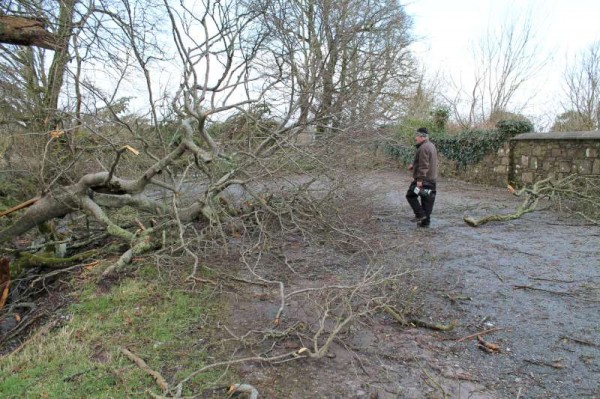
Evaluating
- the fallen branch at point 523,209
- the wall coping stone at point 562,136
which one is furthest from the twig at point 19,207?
the wall coping stone at point 562,136

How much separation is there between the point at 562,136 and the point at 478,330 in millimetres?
7847

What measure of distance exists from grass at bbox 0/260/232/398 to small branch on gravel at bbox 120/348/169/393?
0.03 meters

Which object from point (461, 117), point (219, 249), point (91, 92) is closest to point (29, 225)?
point (91, 92)

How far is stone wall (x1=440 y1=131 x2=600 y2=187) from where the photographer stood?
29.8ft

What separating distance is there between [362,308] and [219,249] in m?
2.52

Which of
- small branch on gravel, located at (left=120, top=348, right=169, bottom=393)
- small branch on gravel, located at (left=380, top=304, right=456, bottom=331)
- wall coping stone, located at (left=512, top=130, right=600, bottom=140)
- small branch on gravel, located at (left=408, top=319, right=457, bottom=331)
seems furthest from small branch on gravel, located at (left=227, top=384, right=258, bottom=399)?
wall coping stone, located at (left=512, top=130, right=600, bottom=140)

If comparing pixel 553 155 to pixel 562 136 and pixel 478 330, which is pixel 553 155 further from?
pixel 478 330

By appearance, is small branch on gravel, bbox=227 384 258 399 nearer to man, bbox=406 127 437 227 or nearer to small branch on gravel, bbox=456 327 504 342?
small branch on gravel, bbox=456 327 504 342

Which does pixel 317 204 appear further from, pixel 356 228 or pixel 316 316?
pixel 316 316

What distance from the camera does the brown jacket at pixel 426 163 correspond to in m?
7.03

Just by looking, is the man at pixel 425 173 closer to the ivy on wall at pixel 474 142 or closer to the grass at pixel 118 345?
the ivy on wall at pixel 474 142

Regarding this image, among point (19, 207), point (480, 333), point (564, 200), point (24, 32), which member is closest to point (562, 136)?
point (564, 200)

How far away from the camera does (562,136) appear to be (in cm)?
970

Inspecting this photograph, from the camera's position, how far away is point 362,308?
383 cm
